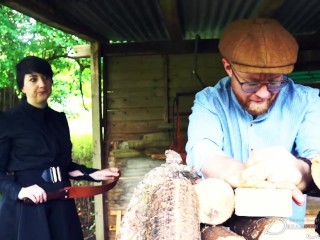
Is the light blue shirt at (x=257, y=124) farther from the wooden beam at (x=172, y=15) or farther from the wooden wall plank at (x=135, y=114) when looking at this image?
the wooden wall plank at (x=135, y=114)

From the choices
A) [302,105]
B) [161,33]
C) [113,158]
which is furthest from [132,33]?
[302,105]

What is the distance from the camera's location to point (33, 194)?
345cm

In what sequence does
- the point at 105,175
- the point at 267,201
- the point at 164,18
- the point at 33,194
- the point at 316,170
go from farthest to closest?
the point at 164,18 < the point at 105,175 < the point at 33,194 < the point at 316,170 < the point at 267,201

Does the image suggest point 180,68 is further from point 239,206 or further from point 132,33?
point 239,206

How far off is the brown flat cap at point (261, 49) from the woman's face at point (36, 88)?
7.24 ft

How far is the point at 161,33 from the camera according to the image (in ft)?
18.4

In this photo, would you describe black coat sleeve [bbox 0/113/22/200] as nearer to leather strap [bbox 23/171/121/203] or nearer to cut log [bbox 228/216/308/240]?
leather strap [bbox 23/171/121/203]

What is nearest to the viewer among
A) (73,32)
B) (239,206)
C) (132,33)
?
(239,206)

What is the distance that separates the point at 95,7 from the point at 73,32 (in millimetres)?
700

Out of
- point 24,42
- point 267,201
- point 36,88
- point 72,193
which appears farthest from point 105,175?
point 24,42

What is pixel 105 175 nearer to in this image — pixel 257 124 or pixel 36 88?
pixel 36 88

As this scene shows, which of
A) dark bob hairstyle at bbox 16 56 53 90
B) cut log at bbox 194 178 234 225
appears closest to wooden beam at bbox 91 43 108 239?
dark bob hairstyle at bbox 16 56 53 90

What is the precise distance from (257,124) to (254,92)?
0.69ft

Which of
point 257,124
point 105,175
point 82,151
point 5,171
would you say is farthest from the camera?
point 82,151
